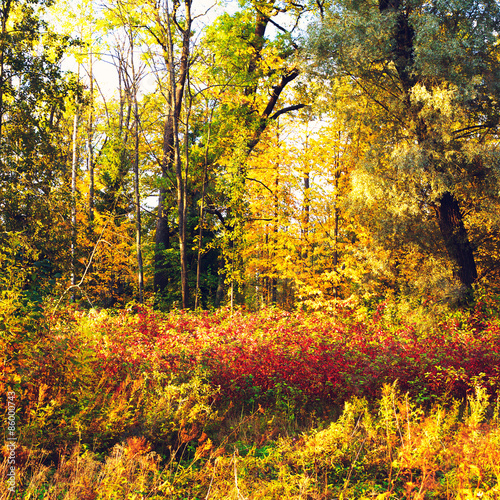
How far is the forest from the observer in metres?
4.05

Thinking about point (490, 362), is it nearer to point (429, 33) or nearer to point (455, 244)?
point (455, 244)

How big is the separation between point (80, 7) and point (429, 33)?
15867mm

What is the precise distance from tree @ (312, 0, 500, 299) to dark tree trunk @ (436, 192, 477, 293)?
0.02 m

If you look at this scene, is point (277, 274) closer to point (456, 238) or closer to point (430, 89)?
point (456, 238)

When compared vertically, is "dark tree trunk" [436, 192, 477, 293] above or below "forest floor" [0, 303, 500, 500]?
above

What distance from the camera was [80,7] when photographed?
19.6 m

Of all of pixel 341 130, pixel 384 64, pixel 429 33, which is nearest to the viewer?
pixel 429 33

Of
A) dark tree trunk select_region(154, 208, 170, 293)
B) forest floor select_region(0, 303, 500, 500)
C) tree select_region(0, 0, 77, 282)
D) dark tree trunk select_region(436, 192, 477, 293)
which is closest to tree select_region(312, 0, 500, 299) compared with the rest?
dark tree trunk select_region(436, 192, 477, 293)

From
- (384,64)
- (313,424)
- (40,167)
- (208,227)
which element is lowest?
(313,424)

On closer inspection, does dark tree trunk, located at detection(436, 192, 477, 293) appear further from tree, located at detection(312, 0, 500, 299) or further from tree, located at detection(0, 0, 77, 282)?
tree, located at detection(0, 0, 77, 282)

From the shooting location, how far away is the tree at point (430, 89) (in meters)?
Result: 10.6

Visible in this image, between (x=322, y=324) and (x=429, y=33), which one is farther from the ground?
(x=429, y=33)

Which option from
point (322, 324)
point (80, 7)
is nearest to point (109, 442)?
point (322, 324)

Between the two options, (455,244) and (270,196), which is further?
(270,196)
